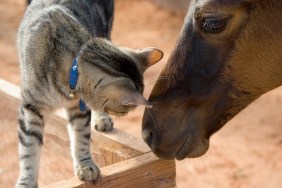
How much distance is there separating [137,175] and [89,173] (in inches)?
9.0

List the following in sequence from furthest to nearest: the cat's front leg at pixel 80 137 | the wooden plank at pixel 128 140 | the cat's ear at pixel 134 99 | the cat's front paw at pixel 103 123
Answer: the cat's front paw at pixel 103 123
the wooden plank at pixel 128 140
the cat's front leg at pixel 80 137
the cat's ear at pixel 134 99

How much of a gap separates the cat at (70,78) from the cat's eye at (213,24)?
13.7 inches

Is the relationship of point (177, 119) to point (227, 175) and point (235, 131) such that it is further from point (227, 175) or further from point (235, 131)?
point (235, 131)

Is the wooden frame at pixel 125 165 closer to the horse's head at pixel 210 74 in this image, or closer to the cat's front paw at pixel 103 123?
the cat's front paw at pixel 103 123

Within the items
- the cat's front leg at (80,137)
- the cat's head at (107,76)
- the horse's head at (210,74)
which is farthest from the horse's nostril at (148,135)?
the cat's front leg at (80,137)

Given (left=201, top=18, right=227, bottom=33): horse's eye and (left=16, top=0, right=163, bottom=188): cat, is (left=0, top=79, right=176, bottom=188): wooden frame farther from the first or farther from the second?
(left=201, top=18, right=227, bottom=33): horse's eye

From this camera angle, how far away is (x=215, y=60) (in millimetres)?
2383

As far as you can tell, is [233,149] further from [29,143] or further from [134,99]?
[134,99]

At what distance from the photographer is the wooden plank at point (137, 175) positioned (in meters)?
2.70

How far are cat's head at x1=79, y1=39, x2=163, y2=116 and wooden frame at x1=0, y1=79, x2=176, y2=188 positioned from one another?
33 cm

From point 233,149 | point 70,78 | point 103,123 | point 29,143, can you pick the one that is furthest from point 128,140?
point 233,149

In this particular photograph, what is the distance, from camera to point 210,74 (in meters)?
2.40

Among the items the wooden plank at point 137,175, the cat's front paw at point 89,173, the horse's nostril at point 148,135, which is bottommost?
the wooden plank at point 137,175

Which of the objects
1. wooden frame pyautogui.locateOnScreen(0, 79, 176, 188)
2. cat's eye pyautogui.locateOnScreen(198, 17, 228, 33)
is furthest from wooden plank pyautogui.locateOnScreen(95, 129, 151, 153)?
cat's eye pyautogui.locateOnScreen(198, 17, 228, 33)
